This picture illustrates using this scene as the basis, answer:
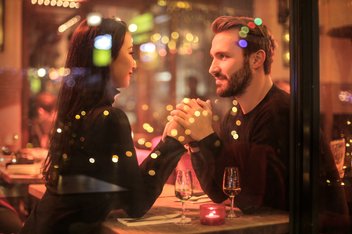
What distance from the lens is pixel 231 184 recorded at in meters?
2.36

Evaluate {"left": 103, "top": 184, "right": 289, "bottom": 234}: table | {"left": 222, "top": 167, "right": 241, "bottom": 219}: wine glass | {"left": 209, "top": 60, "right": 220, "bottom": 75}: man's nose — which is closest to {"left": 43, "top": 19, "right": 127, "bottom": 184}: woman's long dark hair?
{"left": 103, "top": 184, "right": 289, "bottom": 234}: table

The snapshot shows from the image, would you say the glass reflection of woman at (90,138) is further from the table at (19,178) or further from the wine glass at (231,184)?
the wine glass at (231,184)

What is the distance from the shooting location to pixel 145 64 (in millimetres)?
2301

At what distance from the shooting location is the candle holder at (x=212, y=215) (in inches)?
85.7

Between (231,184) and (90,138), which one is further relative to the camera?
(231,184)

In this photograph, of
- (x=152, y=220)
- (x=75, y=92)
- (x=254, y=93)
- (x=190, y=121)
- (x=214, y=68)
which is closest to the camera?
(x=75, y=92)

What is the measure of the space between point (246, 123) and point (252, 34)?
459 millimetres

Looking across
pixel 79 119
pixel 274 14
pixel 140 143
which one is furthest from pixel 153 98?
pixel 274 14

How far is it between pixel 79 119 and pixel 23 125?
9.2 inches

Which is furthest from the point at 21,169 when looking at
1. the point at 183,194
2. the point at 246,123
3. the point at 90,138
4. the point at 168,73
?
the point at 246,123

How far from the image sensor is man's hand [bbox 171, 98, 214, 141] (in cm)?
227

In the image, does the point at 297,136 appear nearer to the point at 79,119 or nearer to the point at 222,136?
the point at 222,136

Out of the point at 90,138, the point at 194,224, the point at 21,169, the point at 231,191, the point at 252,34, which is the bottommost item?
the point at 194,224

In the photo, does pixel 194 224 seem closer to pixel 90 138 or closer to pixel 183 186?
pixel 183 186
